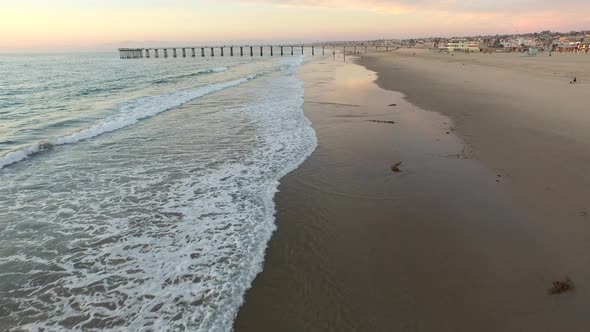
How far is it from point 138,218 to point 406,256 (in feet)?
15.4

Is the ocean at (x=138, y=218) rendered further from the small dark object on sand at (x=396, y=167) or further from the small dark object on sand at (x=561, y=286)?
the small dark object on sand at (x=561, y=286)

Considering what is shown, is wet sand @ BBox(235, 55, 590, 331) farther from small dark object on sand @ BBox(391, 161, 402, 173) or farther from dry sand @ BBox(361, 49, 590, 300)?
dry sand @ BBox(361, 49, 590, 300)

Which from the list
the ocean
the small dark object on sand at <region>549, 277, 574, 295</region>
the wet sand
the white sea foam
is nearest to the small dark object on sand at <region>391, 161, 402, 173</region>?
the wet sand

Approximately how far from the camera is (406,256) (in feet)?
16.2

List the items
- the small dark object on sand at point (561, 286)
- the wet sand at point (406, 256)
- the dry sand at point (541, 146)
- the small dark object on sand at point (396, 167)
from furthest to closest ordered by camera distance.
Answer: the small dark object on sand at point (396, 167), the dry sand at point (541, 146), the small dark object on sand at point (561, 286), the wet sand at point (406, 256)

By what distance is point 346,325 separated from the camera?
3.73 m

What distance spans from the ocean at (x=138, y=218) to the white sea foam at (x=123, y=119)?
67 mm

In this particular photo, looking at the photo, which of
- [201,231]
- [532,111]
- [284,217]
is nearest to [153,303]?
[201,231]

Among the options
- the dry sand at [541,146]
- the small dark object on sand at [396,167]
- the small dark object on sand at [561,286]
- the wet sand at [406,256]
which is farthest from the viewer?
the small dark object on sand at [396,167]

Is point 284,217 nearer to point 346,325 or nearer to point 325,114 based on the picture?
point 346,325

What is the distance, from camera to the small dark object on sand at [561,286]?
4.16 m

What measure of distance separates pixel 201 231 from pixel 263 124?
8116mm

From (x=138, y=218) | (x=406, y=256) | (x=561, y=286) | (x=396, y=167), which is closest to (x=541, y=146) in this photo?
(x=396, y=167)

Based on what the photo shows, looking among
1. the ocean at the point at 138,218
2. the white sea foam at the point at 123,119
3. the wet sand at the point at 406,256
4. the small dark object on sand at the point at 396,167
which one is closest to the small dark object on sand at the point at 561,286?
the wet sand at the point at 406,256
